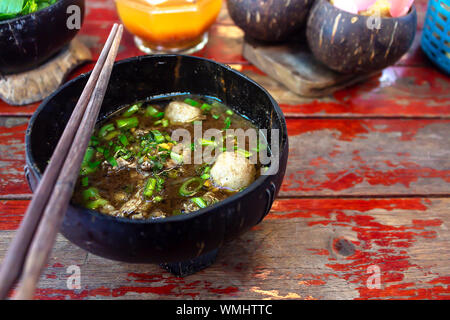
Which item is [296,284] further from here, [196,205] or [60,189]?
[60,189]

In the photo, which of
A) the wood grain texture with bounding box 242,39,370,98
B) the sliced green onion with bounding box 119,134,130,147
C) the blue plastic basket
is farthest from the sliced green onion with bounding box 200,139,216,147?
the blue plastic basket

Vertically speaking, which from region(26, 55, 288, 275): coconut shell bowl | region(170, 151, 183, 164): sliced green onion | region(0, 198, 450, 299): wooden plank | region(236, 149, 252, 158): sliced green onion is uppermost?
region(26, 55, 288, 275): coconut shell bowl

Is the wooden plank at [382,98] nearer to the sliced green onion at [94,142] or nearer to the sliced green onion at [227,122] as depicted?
the sliced green onion at [227,122]

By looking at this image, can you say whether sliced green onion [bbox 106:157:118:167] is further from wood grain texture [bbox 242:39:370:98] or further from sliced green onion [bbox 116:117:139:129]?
wood grain texture [bbox 242:39:370:98]

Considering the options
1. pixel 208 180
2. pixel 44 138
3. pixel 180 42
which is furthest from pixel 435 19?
pixel 44 138

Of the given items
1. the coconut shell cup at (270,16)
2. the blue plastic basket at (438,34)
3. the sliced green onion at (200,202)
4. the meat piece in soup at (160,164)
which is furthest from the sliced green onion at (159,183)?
the blue plastic basket at (438,34)
